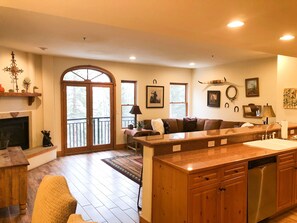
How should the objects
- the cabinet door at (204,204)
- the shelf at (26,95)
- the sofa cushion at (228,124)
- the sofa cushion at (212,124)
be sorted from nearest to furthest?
1. the cabinet door at (204,204)
2. the shelf at (26,95)
3. the sofa cushion at (228,124)
4. the sofa cushion at (212,124)

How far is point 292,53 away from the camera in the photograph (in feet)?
13.1

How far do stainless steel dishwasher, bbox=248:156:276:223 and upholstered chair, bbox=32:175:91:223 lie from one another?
6.95 feet

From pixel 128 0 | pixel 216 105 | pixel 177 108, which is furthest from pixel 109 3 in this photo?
pixel 177 108

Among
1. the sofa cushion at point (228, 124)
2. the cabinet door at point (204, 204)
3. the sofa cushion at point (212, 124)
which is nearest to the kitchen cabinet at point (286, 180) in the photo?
the cabinet door at point (204, 204)

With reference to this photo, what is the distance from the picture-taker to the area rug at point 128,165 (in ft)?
15.6

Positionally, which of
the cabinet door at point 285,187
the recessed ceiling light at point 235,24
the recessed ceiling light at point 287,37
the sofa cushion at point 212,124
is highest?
the recessed ceiling light at point 287,37

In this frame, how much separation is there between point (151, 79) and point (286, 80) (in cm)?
405

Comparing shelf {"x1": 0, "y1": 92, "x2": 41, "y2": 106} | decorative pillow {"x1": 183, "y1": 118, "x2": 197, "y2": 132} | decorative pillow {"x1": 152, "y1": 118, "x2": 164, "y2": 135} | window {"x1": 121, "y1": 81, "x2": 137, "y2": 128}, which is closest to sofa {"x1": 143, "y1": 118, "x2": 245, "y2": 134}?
decorative pillow {"x1": 183, "y1": 118, "x2": 197, "y2": 132}

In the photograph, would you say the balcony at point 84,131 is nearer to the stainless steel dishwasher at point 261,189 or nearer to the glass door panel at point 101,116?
the glass door panel at point 101,116

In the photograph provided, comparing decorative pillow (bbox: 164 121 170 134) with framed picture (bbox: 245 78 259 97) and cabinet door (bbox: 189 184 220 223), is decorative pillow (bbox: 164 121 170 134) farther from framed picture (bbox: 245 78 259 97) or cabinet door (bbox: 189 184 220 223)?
cabinet door (bbox: 189 184 220 223)

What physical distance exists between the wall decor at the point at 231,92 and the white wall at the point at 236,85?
96 mm

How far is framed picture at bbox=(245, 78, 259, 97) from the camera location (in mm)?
6473

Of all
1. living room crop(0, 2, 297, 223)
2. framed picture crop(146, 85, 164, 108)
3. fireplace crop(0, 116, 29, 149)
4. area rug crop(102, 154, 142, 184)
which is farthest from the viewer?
framed picture crop(146, 85, 164, 108)

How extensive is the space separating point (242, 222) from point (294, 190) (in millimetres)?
1164
